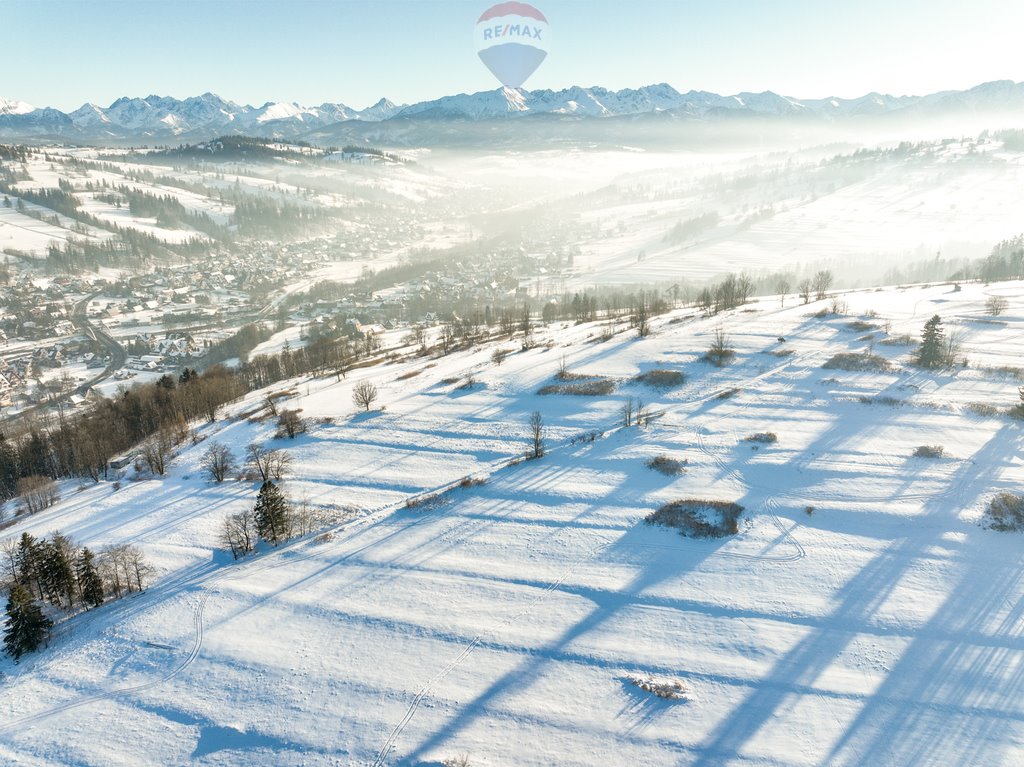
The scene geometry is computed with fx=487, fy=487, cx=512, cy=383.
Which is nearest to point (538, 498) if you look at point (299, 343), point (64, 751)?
point (64, 751)

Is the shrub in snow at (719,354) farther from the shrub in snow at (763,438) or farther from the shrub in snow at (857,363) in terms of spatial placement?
the shrub in snow at (763,438)

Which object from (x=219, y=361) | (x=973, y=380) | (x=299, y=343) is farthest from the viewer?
(x=299, y=343)

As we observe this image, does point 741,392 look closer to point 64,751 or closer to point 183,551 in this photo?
point 183,551

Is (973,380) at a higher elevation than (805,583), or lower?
higher

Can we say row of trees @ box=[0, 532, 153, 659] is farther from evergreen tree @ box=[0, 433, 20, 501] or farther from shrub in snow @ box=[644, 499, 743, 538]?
evergreen tree @ box=[0, 433, 20, 501]

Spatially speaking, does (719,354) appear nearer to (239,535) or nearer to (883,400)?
(883,400)

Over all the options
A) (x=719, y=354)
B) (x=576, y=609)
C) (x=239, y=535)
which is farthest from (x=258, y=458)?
(x=719, y=354)
